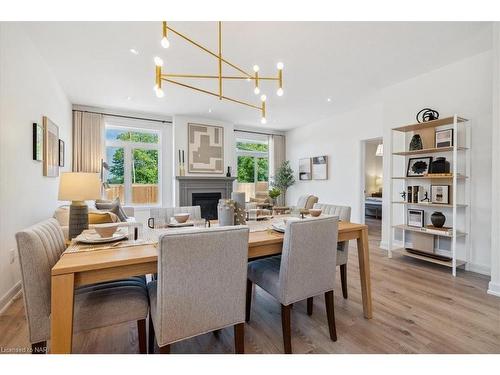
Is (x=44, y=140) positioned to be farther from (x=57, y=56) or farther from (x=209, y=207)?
(x=209, y=207)

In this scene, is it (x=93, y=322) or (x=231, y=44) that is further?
(x=231, y=44)

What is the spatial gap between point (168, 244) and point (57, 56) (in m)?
3.24

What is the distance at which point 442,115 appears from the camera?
334 centimetres

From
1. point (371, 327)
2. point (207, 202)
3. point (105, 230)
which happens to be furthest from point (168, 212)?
point (207, 202)

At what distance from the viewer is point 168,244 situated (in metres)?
1.13

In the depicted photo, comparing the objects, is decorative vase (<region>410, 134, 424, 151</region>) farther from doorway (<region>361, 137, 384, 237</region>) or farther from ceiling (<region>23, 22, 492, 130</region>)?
doorway (<region>361, 137, 384, 237</region>)

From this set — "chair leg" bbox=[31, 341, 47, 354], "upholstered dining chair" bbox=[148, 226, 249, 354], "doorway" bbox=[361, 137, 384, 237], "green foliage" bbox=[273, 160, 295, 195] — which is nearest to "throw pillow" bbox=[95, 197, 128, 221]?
"chair leg" bbox=[31, 341, 47, 354]

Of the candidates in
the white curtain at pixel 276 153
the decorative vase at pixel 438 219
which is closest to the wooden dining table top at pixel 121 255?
the decorative vase at pixel 438 219

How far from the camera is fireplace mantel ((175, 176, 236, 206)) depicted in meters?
5.59

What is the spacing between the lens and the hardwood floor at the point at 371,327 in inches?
64.2

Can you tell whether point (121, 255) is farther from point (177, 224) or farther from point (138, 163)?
point (138, 163)

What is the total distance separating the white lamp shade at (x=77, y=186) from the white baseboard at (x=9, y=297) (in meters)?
1.16

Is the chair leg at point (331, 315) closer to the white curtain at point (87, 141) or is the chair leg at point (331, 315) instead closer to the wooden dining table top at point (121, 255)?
the wooden dining table top at point (121, 255)
